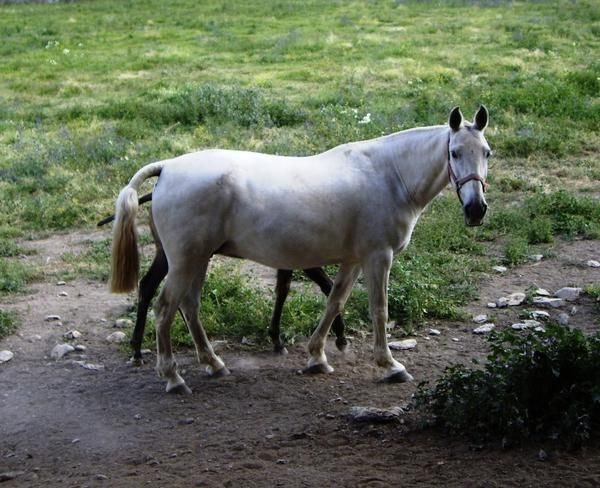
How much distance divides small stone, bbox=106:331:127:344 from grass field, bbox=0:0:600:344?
714mm

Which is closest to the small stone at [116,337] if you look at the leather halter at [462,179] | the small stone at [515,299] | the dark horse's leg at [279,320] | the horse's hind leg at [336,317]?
the dark horse's leg at [279,320]

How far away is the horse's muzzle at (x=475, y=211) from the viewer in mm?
5715

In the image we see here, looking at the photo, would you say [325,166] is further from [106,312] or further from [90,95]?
[90,95]

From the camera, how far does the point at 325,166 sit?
20.6 ft

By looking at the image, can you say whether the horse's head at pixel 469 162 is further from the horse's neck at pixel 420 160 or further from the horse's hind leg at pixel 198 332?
the horse's hind leg at pixel 198 332

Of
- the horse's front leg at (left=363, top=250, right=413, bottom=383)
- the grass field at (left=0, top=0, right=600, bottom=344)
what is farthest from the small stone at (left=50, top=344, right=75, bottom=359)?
the horse's front leg at (left=363, top=250, right=413, bottom=383)

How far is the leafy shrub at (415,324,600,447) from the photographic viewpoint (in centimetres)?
480

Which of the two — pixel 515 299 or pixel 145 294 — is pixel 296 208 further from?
pixel 515 299

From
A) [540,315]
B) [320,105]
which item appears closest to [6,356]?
[540,315]

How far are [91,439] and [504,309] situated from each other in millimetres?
3443

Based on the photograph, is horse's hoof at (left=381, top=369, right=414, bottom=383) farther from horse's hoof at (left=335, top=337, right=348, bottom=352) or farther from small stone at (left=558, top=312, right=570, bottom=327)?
small stone at (left=558, top=312, right=570, bottom=327)

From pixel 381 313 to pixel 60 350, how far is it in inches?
92.3

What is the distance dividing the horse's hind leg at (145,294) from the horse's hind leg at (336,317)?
1.08 m

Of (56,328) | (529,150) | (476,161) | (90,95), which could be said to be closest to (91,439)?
(56,328)
